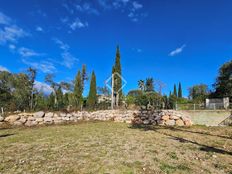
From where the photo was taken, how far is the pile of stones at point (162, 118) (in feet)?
45.3

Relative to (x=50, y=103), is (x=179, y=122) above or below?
below

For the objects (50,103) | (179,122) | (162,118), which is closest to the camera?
(179,122)

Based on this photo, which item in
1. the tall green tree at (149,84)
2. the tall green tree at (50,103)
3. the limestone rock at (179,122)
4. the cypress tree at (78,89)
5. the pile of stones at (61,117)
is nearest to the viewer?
the pile of stones at (61,117)

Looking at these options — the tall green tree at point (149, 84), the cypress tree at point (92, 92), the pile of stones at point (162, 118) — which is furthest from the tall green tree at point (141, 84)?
the pile of stones at point (162, 118)

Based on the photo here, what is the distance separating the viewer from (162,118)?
14266 mm

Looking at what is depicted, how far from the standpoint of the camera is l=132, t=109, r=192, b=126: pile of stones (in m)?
13.8

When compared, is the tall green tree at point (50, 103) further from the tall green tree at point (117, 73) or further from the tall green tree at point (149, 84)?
the tall green tree at point (149, 84)

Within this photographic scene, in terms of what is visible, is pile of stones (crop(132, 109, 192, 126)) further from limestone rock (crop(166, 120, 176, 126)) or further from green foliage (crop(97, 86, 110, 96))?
green foliage (crop(97, 86, 110, 96))

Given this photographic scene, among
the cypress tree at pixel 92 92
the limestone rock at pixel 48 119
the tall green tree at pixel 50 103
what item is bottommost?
the limestone rock at pixel 48 119

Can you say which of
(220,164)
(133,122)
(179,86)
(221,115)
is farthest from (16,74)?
(179,86)

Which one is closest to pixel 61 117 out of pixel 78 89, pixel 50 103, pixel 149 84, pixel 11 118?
pixel 11 118

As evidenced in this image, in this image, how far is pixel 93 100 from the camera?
32.5 metres

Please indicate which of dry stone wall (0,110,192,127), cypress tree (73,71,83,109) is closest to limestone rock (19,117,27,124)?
dry stone wall (0,110,192,127)

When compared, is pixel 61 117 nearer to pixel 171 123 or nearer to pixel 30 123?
pixel 30 123
